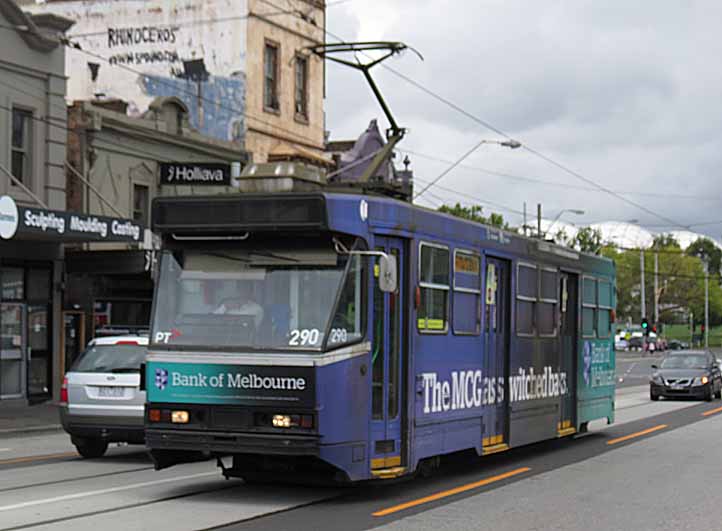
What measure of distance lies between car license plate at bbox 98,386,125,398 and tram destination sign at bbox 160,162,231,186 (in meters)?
Result: 16.2

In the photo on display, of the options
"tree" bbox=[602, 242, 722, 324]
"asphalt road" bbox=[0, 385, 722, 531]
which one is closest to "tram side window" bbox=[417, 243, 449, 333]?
"asphalt road" bbox=[0, 385, 722, 531]

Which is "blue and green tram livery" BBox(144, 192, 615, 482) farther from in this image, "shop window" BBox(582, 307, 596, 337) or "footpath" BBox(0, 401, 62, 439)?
"footpath" BBox(0, 401, 62, 439)

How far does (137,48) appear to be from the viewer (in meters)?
41.0

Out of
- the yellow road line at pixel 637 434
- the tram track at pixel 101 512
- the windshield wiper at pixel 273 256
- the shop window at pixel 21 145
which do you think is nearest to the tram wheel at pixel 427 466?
the tram track at pixel 101 512

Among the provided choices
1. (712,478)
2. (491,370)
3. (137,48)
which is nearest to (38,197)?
(137,48)

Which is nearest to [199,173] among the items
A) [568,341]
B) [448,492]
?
[568,341]

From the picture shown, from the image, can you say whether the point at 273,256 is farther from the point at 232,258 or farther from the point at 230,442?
the point at 230,442

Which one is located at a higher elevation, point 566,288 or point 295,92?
point 295,92

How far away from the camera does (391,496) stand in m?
12.7

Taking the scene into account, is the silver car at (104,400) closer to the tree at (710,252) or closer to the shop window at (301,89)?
the shop window at (301,89)

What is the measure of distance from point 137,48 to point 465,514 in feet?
105

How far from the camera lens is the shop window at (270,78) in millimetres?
39656

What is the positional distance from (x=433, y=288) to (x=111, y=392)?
17.1ft

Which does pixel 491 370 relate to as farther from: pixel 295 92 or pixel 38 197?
pixel 295 92
